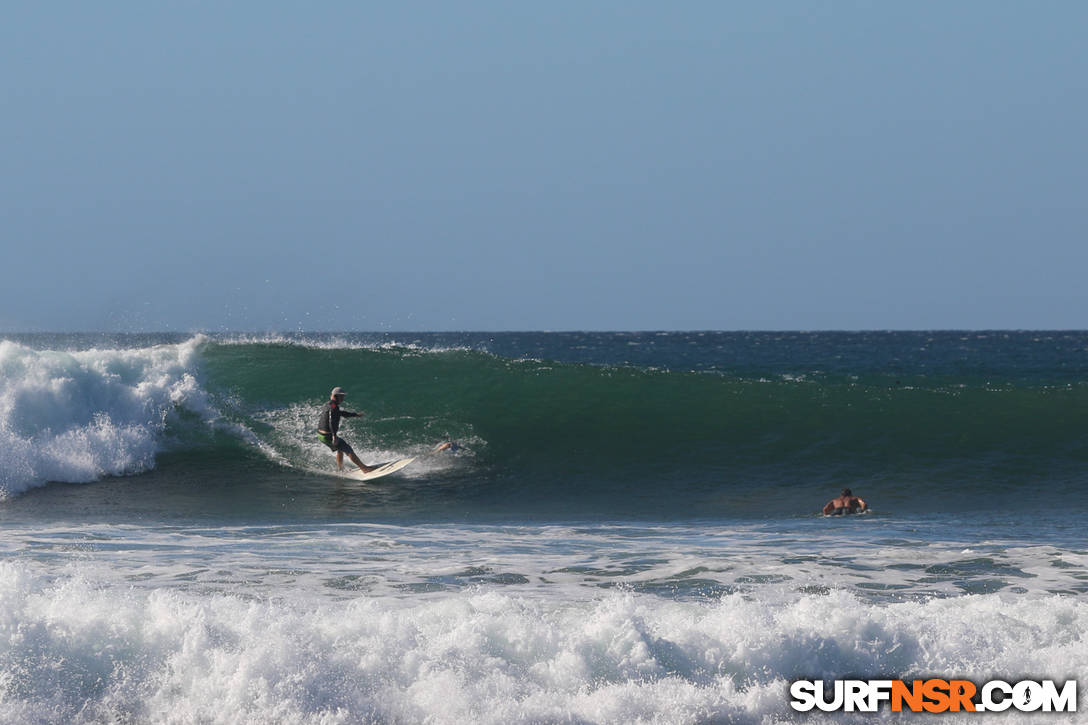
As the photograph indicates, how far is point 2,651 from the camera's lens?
240 inches

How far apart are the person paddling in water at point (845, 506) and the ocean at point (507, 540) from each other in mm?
458

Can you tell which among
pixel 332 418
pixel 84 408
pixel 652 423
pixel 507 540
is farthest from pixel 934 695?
pixel 84 408

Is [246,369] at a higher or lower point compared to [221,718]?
higher

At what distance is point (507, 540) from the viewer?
33.8 feet

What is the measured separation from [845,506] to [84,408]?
11.7m

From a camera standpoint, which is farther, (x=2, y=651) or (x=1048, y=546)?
(x=1048, y=546)

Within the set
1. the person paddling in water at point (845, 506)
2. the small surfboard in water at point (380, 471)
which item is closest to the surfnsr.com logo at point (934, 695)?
the person paddling in water at point (845, 506)

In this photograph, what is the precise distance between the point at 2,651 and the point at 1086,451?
53.5ft

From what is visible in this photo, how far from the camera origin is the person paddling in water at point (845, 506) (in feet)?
40.7

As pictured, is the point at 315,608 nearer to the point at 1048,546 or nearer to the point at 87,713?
the point at 87,713

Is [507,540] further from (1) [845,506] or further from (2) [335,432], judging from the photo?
(2) [335,432]

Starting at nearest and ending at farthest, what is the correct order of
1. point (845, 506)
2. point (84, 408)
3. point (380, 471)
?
point (845, 506), point (380, 471), point (84, 408)

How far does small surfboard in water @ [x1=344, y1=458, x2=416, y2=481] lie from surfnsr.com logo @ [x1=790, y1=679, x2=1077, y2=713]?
9517 mm

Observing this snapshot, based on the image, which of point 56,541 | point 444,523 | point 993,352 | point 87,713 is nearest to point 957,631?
point 87,713
